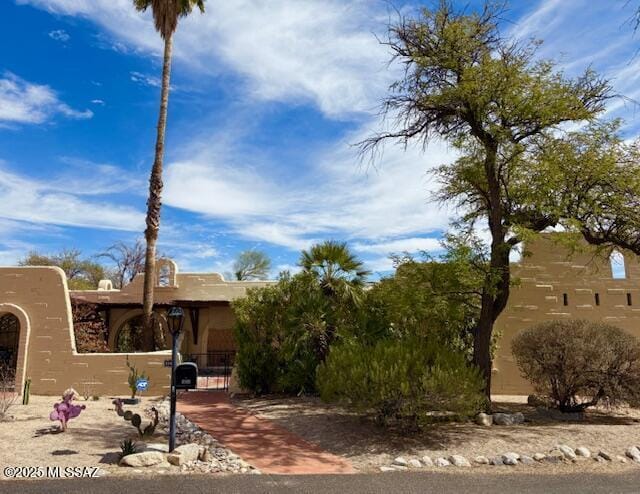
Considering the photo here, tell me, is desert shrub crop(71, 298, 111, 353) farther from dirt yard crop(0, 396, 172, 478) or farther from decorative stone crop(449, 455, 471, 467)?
decorative stone crop(449, 455, 471, 467)

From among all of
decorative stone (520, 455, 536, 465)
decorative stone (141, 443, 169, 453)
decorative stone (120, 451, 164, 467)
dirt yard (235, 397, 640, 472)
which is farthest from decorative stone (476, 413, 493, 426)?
decorative stone (120, 451, 164, 467)

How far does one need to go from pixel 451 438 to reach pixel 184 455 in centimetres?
457

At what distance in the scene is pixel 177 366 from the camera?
7.71 meters

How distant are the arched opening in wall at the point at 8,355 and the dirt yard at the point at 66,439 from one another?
7.71ft

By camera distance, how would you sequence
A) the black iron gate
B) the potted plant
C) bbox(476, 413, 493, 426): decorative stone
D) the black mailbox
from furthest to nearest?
the black iron gate
the potted plant
bbox(476, 413, 493, 426): decorative stone
the black mailbox

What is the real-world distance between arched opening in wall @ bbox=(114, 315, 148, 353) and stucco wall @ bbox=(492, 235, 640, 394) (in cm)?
1452

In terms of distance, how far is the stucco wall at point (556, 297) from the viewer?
558 inches

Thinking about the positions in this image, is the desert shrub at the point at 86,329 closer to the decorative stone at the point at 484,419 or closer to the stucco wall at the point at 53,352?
the stucco wall at the point at 53,352

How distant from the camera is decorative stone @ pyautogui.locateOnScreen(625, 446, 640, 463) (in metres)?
7.69

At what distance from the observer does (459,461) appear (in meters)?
7.35

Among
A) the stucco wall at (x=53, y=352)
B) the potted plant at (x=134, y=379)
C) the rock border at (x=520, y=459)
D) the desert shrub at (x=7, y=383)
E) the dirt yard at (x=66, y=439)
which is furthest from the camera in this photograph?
the stucco wall at (x=53, y=352)

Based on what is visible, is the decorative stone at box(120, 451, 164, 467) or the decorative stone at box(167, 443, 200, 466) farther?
the decorative stone at box(167, 443, 200, 466)

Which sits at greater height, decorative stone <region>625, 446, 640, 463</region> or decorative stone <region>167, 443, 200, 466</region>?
decorative stone <region>167, 443, 200, 466</region>

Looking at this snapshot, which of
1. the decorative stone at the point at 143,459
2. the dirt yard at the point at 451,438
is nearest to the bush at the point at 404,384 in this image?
the dirt yard at the point at 451,438
